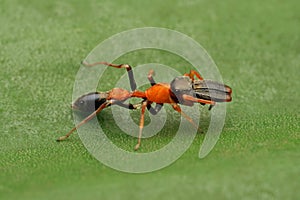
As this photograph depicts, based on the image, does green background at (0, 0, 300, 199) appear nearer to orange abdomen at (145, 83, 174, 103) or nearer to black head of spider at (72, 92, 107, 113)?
black head of spider at (72, 92, 107, 113)

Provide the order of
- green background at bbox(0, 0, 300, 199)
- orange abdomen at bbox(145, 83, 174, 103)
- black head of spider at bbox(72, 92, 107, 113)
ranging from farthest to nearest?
orange abdomen at bbox(145, 83, 174, 103), black head of spider at bbox(72, 92, 107, 113), green background at bbox(0, 0, 300, 199)

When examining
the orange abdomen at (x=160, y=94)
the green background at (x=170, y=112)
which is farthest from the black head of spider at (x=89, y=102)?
the orange abdomen at (x=160, y=94)

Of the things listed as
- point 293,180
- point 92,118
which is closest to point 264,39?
point 92,118

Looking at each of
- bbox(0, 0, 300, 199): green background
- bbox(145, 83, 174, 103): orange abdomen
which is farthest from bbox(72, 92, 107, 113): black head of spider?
bbox(145, 83, 174, 103): orange abdomen

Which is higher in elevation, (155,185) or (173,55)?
(173,55)

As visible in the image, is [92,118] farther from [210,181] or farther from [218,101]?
[210,181]

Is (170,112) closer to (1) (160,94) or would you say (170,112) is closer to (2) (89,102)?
(1) (160,94)
